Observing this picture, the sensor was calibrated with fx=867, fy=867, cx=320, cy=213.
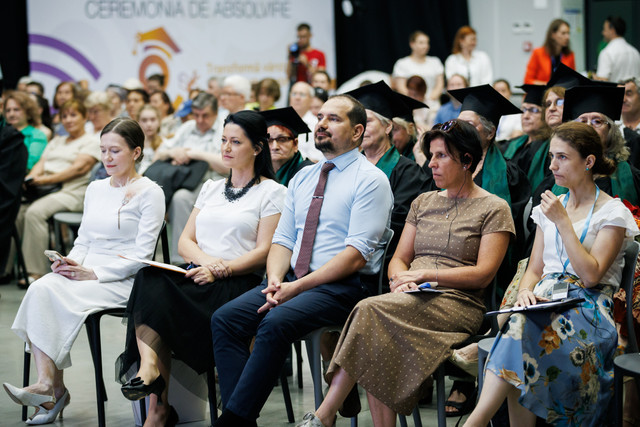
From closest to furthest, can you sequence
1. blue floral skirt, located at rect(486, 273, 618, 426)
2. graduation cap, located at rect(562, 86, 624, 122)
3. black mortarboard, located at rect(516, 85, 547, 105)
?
blue floral skirt, located at rect(486, 273, 618, 426) < graduation cap, located at rect(562, 86, 624, 122) < black mortarboard, located at rect(516, 85, 547, 105)

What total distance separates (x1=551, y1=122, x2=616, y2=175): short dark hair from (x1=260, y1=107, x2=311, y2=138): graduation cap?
5.01 feet

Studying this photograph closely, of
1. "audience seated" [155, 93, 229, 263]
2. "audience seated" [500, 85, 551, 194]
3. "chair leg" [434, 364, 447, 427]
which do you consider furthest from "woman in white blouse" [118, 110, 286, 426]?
"audience seated" [155, 93, 229, 263]

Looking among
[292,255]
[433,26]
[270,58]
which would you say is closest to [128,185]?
[292,255]

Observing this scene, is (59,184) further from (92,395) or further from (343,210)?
(343,210)

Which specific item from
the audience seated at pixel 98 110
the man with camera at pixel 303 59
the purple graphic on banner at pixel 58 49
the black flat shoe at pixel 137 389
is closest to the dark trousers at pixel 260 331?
the black flat shoe at pixel 137 389

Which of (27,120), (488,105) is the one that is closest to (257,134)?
(488,105)

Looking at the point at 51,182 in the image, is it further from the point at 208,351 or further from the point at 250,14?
the point at 250,14

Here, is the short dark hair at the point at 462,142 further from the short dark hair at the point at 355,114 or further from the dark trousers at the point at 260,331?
the dark trousers at the point at 260,331

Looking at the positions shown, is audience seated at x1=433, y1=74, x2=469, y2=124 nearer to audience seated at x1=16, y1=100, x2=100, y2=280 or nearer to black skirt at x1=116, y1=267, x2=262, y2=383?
audience seated at x1=16, y1=100, x2=100, y2=280

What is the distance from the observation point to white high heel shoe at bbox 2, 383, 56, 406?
11.6ft

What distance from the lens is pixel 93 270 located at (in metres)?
3.82

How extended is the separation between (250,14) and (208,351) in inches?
320

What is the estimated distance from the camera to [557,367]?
293cm

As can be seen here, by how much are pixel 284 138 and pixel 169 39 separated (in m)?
6.77
